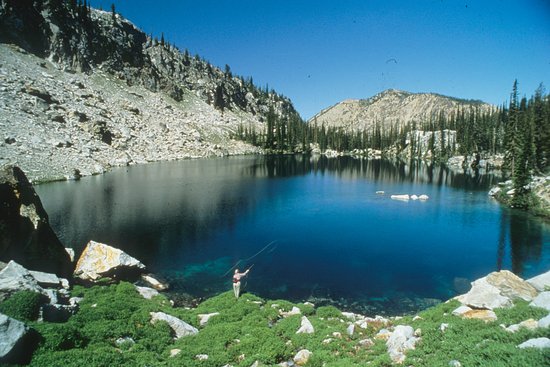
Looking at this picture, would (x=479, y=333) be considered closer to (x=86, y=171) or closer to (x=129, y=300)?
(x=129, y=300)

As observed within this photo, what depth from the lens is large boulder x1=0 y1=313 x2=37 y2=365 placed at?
34.2 ft

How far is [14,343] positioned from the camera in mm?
10703

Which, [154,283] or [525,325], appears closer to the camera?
[525,325]

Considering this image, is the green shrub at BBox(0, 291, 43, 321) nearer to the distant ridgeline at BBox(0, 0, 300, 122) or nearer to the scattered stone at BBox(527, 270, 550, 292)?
the scattered stone at BBox(527, 270, 550, 292)

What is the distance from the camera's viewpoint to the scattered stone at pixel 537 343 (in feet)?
32.5

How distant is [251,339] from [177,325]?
438cm

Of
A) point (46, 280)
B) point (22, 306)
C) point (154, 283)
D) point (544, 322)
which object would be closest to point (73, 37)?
point (154, 283)

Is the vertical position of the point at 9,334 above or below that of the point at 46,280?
above

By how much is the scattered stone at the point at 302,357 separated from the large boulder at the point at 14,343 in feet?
33.9

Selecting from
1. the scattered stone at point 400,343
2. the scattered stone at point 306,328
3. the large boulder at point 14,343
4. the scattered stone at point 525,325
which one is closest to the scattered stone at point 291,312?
the scattered stone at point 306,328

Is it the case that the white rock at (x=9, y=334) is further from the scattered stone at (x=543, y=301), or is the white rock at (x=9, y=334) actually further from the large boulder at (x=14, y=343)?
the scattered stone at (x=543, y=301)

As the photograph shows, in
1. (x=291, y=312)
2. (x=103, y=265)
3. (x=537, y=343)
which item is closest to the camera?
(x=537, y=343)

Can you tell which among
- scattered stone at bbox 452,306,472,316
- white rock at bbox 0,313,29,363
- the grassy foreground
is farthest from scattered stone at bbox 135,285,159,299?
scattered stone at bbox 452,306,472,316

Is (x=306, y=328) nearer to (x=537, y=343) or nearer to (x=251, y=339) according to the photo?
(x=251, y=339)
